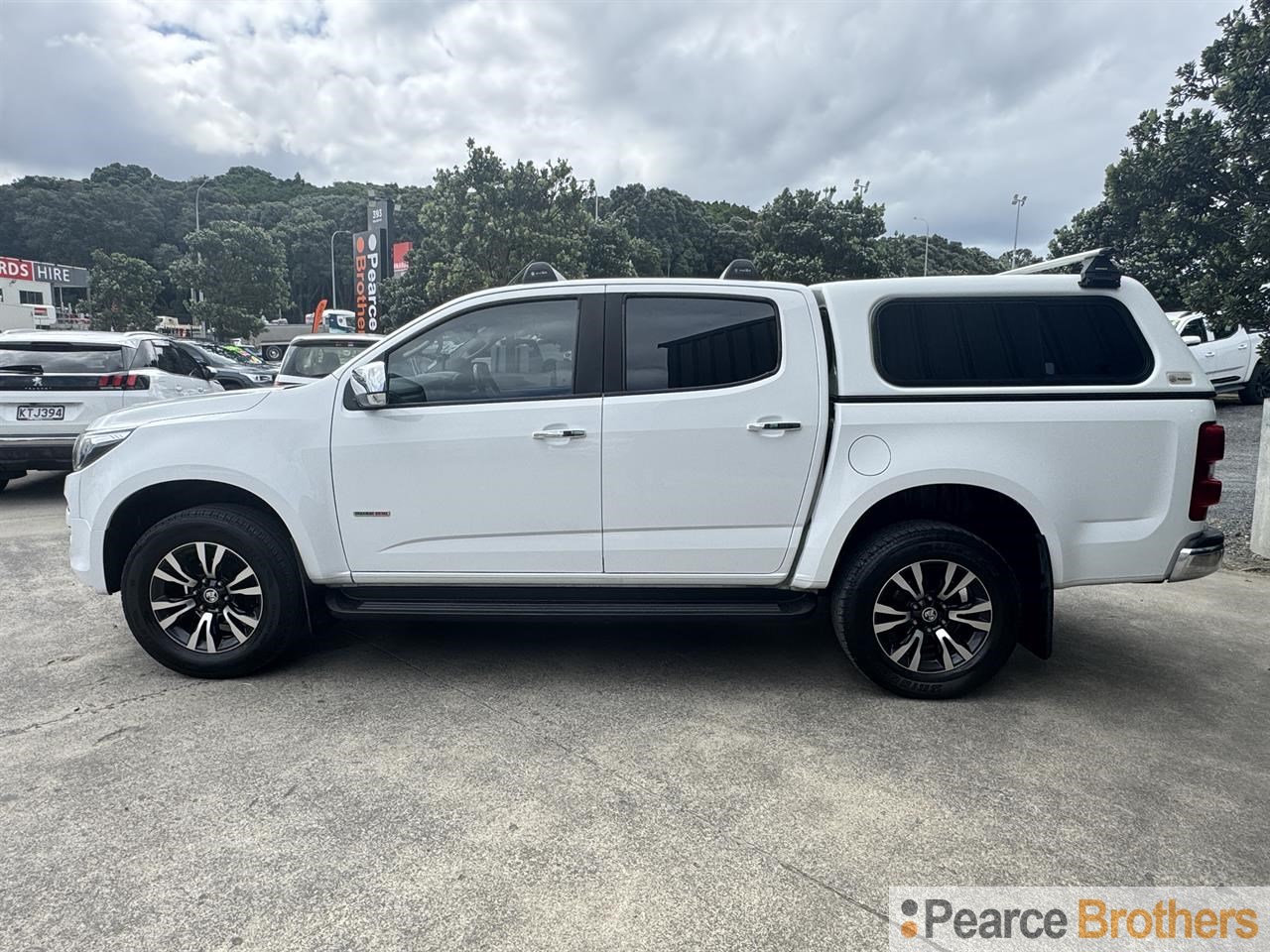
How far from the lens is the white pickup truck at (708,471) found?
11.8 feet

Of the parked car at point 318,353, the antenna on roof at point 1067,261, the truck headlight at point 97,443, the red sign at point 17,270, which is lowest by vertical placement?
the truck headlight at point 97,443

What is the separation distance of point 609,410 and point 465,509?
81cm

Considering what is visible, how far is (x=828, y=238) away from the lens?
37812mm

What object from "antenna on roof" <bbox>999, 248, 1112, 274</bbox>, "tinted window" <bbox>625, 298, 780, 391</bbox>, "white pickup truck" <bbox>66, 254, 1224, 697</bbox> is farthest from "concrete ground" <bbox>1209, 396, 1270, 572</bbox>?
"tinted window" <bbox>625, 298, 780, 391</bbox>

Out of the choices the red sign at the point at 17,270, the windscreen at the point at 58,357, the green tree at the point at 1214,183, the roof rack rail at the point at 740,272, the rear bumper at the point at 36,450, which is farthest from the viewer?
the red sign at the point at 17,270

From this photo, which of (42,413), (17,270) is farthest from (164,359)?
(17,270)

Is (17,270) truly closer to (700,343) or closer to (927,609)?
(700,343)

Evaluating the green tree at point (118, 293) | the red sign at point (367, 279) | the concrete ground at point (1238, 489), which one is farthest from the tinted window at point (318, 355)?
the green tree at point (118, 293)

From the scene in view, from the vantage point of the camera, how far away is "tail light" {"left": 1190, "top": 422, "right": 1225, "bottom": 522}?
3.55m

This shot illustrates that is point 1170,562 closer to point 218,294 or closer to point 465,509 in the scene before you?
point 465,509

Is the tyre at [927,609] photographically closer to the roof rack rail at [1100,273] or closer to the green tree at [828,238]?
the roof rack rail at [1100,273]

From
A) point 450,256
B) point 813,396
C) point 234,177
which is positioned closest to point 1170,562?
point 813,396

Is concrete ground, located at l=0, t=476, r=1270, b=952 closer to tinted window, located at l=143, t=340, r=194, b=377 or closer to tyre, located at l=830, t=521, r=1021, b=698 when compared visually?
tyre, located at l=830, t=521, r=1021, b=698

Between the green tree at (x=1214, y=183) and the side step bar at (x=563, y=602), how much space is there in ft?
17.1
